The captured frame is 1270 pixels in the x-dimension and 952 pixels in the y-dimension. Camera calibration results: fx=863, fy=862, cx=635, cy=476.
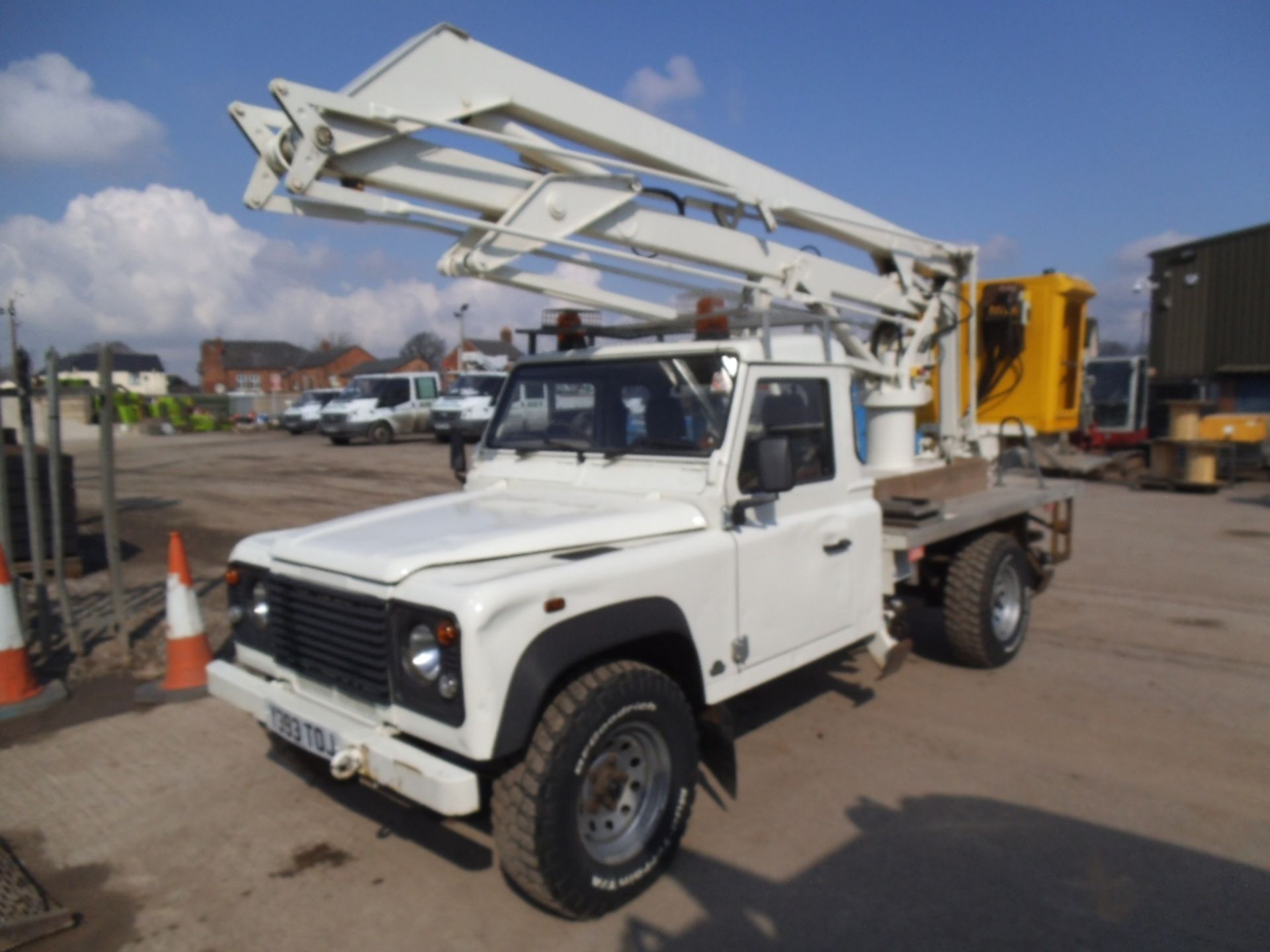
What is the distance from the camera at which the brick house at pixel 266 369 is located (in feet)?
263

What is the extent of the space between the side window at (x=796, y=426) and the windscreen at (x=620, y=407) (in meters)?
0.18

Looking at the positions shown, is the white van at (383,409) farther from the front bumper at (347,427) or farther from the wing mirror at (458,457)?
the wing mirror at (458,457)

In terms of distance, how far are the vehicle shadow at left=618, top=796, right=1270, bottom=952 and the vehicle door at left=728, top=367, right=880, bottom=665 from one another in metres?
0.91

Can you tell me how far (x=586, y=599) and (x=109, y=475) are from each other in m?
4.34

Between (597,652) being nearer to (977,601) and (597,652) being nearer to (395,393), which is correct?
(977,601)

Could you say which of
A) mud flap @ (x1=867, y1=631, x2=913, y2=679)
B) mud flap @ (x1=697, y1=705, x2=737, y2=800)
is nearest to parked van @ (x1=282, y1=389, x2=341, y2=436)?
mud flap @ (x1=867, y1=631, x2=913, y2=679)

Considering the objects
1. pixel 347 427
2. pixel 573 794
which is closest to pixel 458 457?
pixel 573 794

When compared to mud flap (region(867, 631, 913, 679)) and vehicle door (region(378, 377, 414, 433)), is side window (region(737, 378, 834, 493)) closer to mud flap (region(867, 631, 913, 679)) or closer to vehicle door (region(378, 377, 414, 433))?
mud flap (region(867, 631, 913, 679))

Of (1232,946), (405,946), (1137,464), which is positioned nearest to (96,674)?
(405,946)

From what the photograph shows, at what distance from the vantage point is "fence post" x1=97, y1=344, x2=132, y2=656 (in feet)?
18.6

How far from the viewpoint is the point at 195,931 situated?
10.3 ft

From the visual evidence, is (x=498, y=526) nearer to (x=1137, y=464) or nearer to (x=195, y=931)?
(x=195, y=931)

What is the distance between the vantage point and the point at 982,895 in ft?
10.8

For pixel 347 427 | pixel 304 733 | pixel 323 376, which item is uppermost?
pixel 323 376
